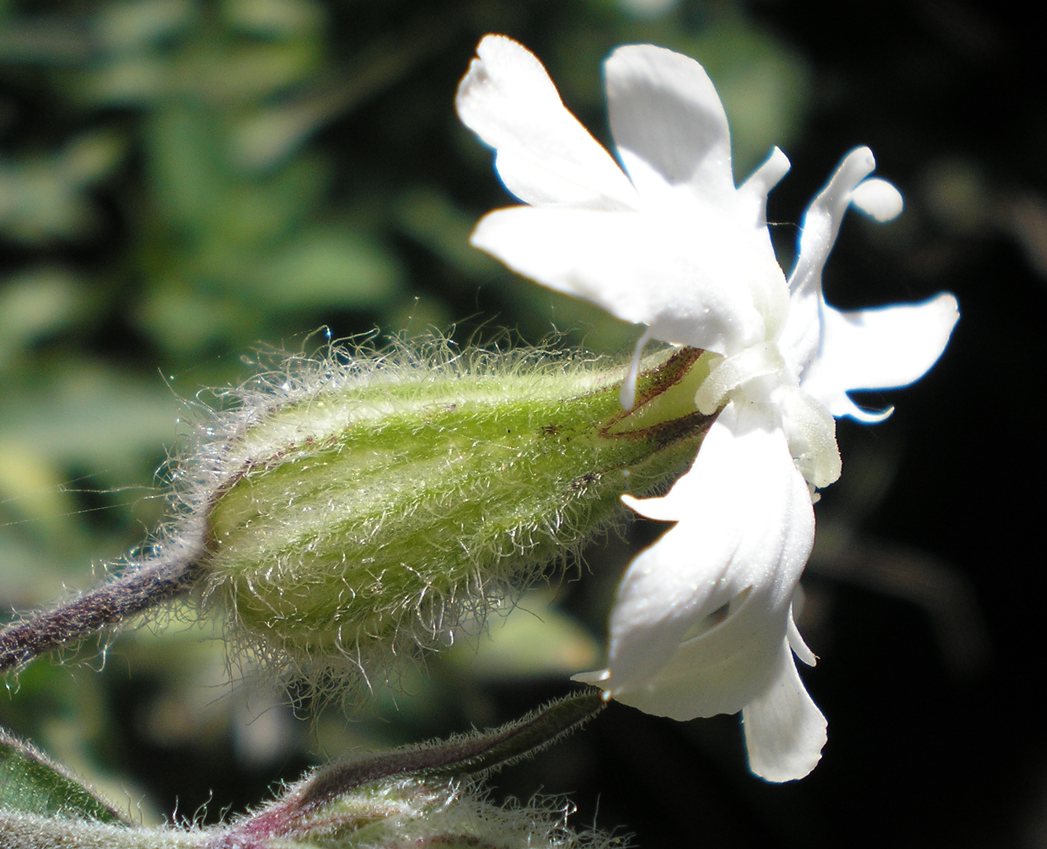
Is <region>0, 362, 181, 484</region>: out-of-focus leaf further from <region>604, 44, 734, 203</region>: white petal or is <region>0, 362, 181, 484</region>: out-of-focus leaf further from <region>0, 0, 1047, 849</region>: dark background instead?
<region>604, 44, 734, 203</region>: white petal

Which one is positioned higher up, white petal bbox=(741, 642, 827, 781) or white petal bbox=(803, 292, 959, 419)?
white petal bbox=(803, 292, 959, 419)

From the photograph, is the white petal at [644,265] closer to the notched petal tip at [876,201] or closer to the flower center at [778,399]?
the flower center at [778,399]

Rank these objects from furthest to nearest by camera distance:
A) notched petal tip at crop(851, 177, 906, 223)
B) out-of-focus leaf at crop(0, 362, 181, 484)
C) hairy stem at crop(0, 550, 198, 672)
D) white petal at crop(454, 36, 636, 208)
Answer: out-of-focus leaf at crop(0, 362, 181, 484), notched petal tip at crop(851, 177, 906, 223), hairy stem at crop(0, 550, 198, 672), white petal at crop(454, 36, 636, 208)

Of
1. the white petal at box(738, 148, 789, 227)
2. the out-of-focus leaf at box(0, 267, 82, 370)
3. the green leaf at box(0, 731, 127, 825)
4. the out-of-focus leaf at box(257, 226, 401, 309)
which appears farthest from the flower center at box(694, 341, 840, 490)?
the out-of-focus leaf at box(0, 267, 82, 370)

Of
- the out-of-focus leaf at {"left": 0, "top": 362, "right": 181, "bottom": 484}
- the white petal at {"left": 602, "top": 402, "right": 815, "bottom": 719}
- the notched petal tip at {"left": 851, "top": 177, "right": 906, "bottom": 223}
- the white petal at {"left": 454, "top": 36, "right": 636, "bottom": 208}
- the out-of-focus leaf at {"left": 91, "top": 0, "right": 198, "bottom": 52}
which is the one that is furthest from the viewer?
the out-of-focus leaf at {"left": 91, "top": 0, "right": 198, "bottom": 52}

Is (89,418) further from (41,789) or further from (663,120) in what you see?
(663,120)

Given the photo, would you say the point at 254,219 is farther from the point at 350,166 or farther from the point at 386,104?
the point at 386,104

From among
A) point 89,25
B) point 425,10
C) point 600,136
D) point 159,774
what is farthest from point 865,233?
point 159,774
